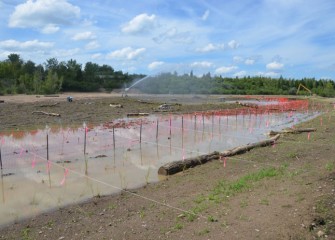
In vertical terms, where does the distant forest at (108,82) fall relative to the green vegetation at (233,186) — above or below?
above

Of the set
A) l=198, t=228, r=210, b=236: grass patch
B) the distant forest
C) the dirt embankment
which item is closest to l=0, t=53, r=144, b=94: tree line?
the distant forest

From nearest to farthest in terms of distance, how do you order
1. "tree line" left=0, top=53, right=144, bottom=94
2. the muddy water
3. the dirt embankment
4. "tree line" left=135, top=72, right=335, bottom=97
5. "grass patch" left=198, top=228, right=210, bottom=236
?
"grass patch" left=198, top=228, right=210, bottom=236 → the muddy water → the dirt embankment → "tree line" left=0, top=53, right=144, bottom=94 → "tree line" left=135, top=72, right=335, bottom=97

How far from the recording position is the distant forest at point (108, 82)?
57.5m

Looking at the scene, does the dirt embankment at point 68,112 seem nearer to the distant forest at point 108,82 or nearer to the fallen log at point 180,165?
the fallen log at point 180,165

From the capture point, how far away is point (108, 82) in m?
76.9

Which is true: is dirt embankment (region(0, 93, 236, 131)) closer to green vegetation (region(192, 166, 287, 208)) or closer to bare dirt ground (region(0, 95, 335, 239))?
bare dirt ground (region(0, 95, 335, 239))

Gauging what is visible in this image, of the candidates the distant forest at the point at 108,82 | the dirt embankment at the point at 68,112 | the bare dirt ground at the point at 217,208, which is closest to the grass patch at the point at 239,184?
the bare dirt ground at the point at 217,208

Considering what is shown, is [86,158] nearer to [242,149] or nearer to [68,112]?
[242,149]

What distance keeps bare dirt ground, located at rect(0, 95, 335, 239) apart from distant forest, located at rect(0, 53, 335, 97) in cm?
4533

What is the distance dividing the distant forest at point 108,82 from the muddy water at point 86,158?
35.6 m

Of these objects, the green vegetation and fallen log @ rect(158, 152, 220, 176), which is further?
fallen log @ rect(158, 152, 220, 176)

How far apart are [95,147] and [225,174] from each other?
7275mm

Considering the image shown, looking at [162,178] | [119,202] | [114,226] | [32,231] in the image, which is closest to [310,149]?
[162,178]

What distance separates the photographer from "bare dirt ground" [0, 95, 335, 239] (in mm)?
6422
